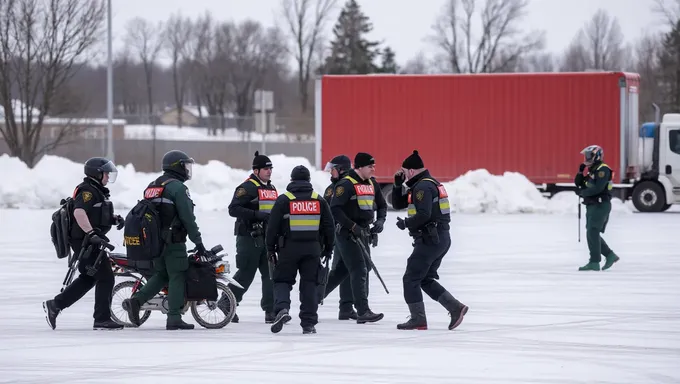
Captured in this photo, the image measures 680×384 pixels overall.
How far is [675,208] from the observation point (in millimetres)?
32969

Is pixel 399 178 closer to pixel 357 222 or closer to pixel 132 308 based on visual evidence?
pixel 357 222

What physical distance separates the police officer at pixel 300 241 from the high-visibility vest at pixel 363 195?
0.99 meters

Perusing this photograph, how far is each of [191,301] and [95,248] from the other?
100 cm

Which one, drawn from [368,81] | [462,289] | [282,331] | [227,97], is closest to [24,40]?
[368,81]

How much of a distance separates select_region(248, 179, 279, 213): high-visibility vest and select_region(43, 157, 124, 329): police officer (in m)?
1.52

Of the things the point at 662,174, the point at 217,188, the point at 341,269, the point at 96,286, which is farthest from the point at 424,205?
the point at 217,188

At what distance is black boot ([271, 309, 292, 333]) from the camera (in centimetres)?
1112

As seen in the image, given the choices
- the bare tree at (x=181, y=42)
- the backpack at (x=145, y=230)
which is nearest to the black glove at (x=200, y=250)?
the backpack at (x=145, y=230)

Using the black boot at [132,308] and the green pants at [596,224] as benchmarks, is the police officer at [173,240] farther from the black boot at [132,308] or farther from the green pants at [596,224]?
the green pants at [596,224]

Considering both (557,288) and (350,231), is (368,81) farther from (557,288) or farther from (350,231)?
(350,231)

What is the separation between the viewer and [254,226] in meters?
12.2

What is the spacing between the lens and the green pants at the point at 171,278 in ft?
37.2

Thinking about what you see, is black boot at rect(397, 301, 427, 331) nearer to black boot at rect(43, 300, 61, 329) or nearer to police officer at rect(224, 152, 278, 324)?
police officer at rect(224, 152, 278, 324)

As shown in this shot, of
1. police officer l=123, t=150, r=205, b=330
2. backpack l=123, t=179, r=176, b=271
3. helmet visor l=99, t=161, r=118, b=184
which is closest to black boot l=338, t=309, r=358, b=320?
police officer l=123, t=150, r=205, b=330
